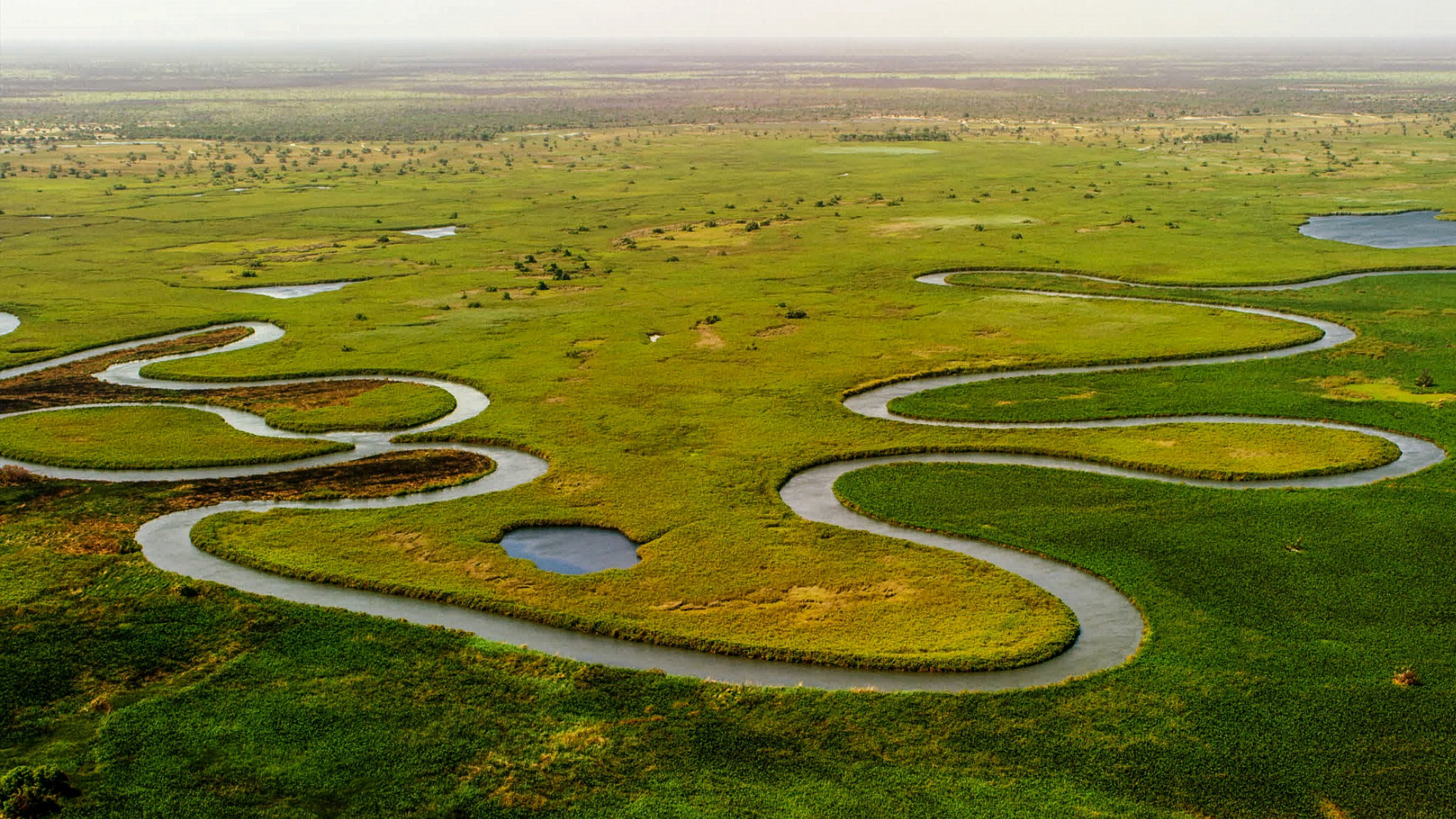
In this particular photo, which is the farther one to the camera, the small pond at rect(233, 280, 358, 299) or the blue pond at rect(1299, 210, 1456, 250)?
the blue pond at rect(1299, 210, 1456, 250)

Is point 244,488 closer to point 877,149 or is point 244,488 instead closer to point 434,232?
point 434,232

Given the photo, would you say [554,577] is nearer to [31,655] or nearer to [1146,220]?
[31,655]

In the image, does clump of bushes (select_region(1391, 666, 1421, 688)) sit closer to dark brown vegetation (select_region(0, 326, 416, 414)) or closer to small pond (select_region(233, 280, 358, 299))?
dark brown vegetation (select_region(0, 326, 416, 414))

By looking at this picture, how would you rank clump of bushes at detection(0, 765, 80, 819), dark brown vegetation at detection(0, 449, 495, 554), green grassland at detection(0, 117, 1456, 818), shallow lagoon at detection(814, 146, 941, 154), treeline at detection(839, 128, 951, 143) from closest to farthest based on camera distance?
A: clump of bushes at detection(0, 765, 80, 819) → green grassland at detection(0, 117, 1456, 818) → dark brown vegetation at detection(0, 449, 495, 554) → shallow lagoon at detection(814, 146, 941, 154) → treeline at detection(839, 128, 951, 143)

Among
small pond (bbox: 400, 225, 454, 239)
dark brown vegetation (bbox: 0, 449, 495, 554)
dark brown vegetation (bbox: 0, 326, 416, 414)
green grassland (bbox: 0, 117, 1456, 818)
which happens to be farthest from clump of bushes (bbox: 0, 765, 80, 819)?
small pond (bbox: 400, 225, 454, 239)

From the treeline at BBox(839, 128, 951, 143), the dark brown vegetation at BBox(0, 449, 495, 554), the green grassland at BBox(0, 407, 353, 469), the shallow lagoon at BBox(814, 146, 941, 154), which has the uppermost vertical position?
the treeline at BBox(839, 128, 951, 143)

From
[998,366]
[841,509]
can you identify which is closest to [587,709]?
[841,509]

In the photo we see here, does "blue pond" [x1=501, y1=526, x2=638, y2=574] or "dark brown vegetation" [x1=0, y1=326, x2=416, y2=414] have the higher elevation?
"dark brown vegetation" [x1=0, y1=326, x2=416, y2=414]
